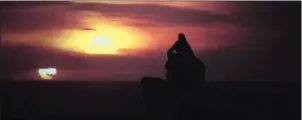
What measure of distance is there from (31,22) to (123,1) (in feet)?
1.30

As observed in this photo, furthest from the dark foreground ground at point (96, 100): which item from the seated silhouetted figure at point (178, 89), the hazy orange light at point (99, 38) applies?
the hazy orange light at point (99, 38)

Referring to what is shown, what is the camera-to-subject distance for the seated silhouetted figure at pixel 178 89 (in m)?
2.21

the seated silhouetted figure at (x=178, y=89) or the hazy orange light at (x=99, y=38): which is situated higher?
the hazy orange light at (x=99, y=38)

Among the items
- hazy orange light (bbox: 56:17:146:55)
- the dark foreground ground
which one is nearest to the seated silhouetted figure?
the dark foreground ground

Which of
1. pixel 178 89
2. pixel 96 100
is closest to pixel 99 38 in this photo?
Answer: pixel 96 100

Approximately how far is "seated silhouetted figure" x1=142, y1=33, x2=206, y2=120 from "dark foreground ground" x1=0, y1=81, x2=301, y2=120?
0.14 ft

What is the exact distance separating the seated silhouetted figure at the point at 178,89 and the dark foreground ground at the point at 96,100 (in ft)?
0.14

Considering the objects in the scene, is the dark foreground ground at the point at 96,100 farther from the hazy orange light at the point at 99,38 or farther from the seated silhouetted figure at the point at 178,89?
the hazy orange light at the point at 99,38

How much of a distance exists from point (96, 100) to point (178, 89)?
34cm

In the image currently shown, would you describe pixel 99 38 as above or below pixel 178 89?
above

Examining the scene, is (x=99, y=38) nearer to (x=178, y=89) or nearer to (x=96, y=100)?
(x=96, y=100)

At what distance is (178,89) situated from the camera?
2213 millimetres

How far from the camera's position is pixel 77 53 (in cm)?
222

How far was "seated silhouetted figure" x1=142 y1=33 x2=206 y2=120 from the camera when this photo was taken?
2205 millimetres
